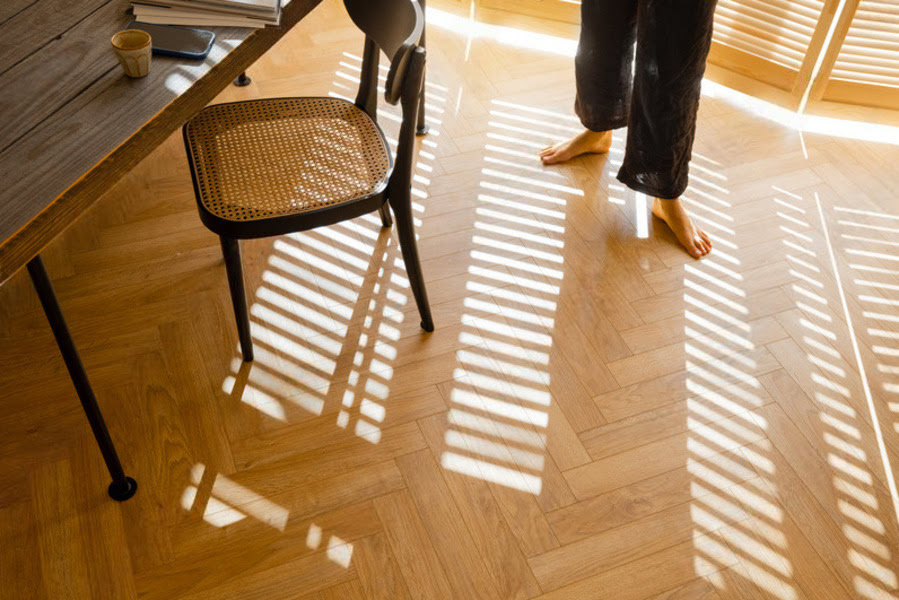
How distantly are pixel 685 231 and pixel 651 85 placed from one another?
16.0 inches

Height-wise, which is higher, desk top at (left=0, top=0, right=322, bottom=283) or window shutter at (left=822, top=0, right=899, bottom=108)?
desk top at (left=0, top=0, right=322, bottom=283)

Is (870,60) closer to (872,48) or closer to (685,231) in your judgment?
(872,48)

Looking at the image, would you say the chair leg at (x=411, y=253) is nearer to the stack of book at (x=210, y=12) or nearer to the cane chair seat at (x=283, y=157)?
the cane chair seat at (x=283, y=157)

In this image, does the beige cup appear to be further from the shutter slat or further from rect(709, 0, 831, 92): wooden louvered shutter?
the shutter slat

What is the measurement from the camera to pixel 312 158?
178 cm

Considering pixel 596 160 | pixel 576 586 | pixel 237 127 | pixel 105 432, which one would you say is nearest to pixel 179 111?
pixel 237 127

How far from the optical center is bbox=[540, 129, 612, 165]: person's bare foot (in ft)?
8.11

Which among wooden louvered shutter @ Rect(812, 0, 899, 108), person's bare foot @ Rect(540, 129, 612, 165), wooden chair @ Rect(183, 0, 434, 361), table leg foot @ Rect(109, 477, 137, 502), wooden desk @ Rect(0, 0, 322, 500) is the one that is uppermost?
wooden desk @ Rect(0, 0, 322, 500)

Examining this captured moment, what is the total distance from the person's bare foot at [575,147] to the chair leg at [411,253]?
70 cm

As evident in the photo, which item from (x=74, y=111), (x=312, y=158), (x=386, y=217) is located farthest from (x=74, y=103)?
(x=386, y=217)

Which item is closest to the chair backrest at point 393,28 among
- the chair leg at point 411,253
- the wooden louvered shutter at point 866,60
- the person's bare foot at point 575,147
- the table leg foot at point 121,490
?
the chair leg at point 411,253

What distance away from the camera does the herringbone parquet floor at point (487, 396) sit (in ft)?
5.30

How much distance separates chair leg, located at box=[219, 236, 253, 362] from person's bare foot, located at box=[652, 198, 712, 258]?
3.67 feet

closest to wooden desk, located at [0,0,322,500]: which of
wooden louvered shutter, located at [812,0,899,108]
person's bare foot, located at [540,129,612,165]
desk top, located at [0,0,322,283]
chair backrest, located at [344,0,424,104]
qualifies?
desk top, located at [0,0,322,283]
